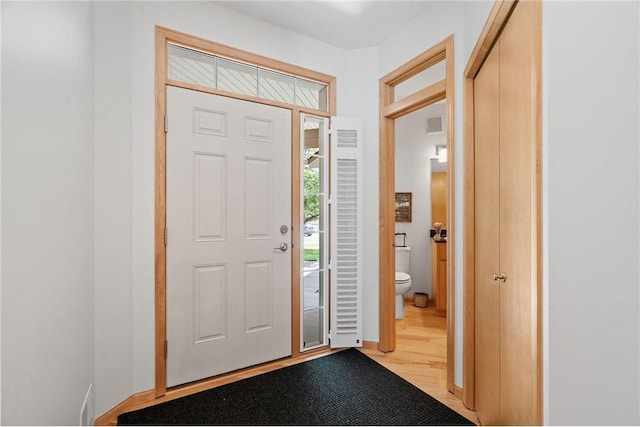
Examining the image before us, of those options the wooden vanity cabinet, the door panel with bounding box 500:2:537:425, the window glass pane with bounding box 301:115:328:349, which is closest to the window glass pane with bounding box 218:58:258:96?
the window glass pane with bounding box 301:115:328:349

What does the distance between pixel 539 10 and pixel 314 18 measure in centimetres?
179

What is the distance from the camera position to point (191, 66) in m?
2.12

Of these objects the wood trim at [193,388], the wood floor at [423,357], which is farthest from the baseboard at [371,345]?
the wood trim at [193,388]

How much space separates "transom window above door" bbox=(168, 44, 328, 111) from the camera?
6.86ft

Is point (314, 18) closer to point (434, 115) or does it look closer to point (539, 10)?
point (539, 10)

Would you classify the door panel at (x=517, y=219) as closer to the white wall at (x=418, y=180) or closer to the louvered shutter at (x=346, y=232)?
the louvered shutter at (x=346, y=232)

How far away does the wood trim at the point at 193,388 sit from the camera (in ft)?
5.67

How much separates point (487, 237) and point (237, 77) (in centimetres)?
199

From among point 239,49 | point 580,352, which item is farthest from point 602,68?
point 239,49

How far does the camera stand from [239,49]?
224 cm

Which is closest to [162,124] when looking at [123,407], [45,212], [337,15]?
[45,212]

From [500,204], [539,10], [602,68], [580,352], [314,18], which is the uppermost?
[314,18]

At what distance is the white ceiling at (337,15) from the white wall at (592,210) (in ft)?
5.46

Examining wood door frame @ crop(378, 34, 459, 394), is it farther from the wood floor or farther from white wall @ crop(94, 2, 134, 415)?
white wall @ crop(94, 2, 134, 415)
